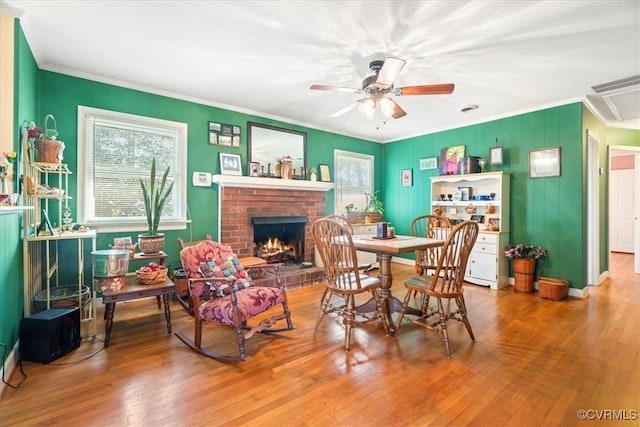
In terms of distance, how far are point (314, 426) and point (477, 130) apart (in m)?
4.87

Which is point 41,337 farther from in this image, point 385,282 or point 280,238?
point 280,238

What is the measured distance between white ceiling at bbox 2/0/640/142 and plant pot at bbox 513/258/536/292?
2.13 m

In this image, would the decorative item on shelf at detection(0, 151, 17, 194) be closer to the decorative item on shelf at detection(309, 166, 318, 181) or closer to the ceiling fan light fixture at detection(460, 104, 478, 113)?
the decorative item on shelf at detection(309, 166, 318, 181)

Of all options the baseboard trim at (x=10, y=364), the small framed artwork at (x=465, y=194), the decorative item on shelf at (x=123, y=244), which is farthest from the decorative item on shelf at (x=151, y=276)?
the small framed artwork at (x=465, y=194)

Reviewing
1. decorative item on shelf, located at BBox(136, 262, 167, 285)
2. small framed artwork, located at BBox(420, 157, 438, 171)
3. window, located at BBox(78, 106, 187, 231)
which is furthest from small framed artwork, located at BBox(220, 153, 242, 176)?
small framed artwork, located at BBox(420, 157, 438, 171)

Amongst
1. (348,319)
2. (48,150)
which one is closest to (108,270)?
(48,150)

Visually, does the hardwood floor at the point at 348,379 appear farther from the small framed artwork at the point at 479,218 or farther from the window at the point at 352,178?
the window at the point at 352,178

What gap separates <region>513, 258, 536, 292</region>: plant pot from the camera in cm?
405

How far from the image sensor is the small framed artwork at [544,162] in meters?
4.05

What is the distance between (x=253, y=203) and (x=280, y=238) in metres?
0.89

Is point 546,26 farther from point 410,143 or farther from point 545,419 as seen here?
point 410,143

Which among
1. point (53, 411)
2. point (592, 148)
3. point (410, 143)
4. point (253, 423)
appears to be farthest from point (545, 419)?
point (410, 143)

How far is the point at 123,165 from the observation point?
140 inches

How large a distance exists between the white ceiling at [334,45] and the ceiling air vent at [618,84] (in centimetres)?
10
